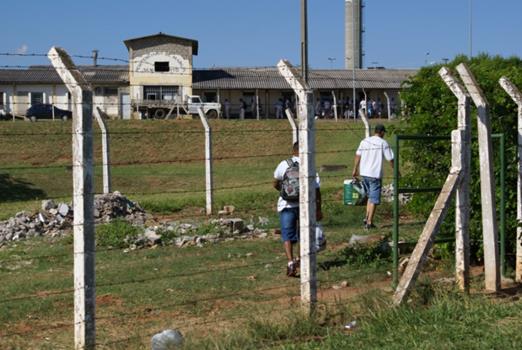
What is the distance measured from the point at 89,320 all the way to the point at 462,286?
3.78 m

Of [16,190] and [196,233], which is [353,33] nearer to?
[16,190]

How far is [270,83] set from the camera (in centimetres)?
6372

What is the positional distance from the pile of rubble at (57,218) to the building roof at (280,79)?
45.0 meters

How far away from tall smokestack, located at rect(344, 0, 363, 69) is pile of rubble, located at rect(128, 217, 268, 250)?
67.7 meters

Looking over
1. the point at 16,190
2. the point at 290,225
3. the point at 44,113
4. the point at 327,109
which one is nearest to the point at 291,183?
the point at 290,225

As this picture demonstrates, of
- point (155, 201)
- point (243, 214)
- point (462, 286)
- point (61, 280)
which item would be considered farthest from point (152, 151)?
point (462, 286)

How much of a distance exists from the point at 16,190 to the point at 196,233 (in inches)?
547

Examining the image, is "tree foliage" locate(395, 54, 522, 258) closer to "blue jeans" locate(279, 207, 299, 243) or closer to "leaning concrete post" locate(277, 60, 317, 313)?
"blue jeans" locate(279, 207, 299, 243)

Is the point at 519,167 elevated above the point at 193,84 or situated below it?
below

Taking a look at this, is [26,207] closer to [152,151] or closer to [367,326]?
[367,326]

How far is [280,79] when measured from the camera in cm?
6369

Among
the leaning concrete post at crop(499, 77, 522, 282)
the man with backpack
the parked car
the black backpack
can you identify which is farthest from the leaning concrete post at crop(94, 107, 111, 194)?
the parked car

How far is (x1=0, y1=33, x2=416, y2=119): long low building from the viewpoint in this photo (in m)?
55.4

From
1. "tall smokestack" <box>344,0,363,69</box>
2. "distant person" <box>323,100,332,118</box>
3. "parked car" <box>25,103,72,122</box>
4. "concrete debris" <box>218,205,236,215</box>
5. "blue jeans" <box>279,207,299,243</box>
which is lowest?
"concrete debris" <box>218,205,236,215</box>
